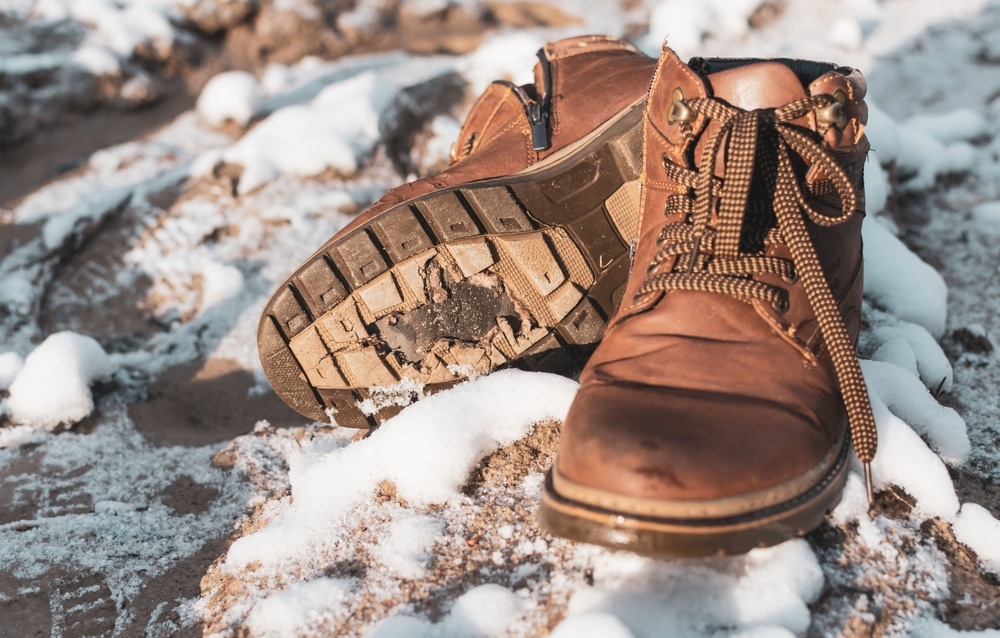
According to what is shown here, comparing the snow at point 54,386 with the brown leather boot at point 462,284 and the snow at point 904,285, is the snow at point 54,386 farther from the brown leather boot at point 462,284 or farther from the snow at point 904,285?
the snow at point 904,285

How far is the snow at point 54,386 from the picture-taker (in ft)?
7.89

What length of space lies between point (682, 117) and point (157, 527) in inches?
60.1

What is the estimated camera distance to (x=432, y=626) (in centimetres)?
134

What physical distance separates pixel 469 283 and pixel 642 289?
56cm

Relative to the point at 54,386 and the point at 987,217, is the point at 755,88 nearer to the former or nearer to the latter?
the point at 987,217

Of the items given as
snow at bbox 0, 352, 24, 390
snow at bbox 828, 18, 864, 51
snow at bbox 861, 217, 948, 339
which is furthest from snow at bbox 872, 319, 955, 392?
snow at bbox 828, 18, 864, 51

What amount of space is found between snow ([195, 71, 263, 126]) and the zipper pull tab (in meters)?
2.18

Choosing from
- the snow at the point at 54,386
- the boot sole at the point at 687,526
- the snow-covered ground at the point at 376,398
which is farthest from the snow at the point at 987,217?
the snow at the point at 54,386

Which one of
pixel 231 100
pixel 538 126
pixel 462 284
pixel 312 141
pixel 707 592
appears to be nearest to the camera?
pixel 707 592

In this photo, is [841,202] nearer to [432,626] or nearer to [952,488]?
[952,488]

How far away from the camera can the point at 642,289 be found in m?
1.62

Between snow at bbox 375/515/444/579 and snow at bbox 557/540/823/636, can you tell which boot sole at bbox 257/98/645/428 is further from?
snow at bbox 557/540/823/636

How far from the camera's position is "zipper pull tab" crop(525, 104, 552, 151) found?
2209mm

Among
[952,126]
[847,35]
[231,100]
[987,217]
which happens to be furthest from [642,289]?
[847,35]
